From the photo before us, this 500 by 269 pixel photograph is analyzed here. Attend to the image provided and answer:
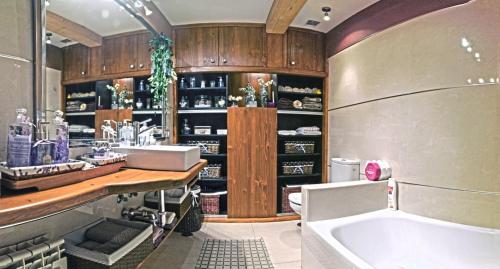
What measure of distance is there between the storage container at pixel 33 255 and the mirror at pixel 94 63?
0.60 metres

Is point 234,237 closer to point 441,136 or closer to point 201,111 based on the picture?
point 201,111

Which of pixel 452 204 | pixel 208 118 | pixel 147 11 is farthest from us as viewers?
pixel 208 118

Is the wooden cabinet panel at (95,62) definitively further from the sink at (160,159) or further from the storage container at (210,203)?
the storage container at (210,203)

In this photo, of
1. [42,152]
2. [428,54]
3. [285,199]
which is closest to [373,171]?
[428,54]

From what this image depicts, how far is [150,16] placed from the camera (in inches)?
94.2

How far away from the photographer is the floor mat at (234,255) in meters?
2.10

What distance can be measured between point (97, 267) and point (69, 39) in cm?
122

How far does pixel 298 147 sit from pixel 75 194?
2.84 meters

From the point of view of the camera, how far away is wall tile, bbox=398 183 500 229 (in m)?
1.64

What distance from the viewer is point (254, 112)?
3.10m

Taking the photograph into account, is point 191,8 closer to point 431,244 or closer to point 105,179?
point 105,179

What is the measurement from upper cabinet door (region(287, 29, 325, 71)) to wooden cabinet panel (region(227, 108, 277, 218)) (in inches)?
Answer: 31.7

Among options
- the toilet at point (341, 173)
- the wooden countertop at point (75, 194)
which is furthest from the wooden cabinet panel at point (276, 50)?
the wooden countertop at point (75, 194)

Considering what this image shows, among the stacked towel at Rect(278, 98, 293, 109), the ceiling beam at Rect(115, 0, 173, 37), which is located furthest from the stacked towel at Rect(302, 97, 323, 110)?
the ceiling beam at Rect(115, 0, 173, 37)
